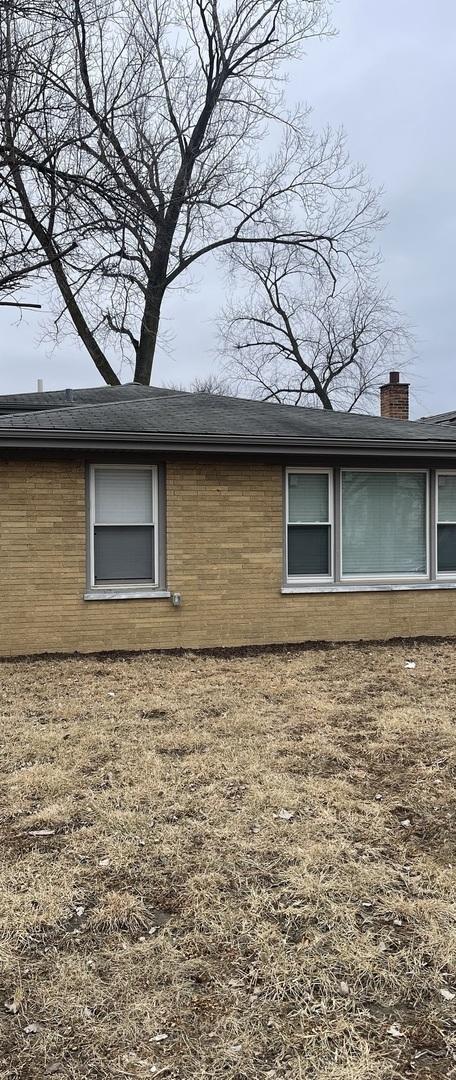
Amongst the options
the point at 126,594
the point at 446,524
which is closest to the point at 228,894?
the point at 126,594

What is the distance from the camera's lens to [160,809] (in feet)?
13.8

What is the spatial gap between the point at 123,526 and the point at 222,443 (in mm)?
1544

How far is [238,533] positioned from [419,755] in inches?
183

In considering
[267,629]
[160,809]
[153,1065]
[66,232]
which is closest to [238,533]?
[267,629]

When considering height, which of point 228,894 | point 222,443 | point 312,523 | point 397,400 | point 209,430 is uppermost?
point 397,400

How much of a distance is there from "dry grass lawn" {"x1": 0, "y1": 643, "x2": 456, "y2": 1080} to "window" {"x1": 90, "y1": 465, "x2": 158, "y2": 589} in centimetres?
292

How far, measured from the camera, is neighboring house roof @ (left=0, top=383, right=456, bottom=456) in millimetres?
8336

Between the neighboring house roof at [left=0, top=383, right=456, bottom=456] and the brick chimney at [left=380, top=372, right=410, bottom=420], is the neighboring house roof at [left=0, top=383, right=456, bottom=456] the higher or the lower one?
the lower one

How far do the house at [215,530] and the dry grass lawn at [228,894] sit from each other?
107 inches

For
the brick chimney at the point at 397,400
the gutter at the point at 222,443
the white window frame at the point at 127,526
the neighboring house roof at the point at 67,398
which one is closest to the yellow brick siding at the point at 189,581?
the white window frame at the point at 127,526

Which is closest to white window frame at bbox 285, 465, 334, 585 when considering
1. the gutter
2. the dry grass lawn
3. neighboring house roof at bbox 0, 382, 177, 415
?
the gutter

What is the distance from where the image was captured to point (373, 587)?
9812mm

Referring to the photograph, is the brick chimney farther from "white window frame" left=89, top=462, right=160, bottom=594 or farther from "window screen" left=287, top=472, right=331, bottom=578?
"white window frame" left=89, top=462, right=160, bottom=594

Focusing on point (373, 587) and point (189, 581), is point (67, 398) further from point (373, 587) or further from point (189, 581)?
point (373, 587)
